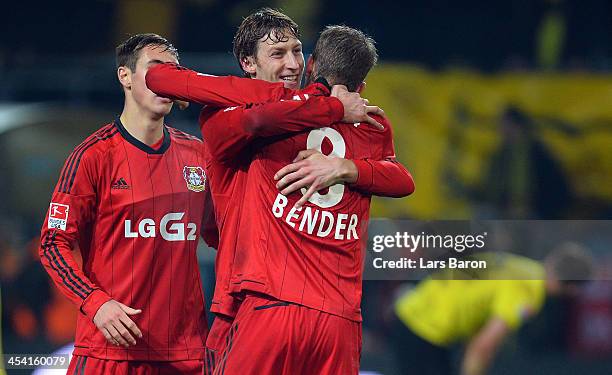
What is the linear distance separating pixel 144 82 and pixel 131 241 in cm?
58

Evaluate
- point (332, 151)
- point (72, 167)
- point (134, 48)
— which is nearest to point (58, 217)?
point (72, 167)

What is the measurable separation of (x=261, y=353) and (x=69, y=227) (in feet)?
2.95

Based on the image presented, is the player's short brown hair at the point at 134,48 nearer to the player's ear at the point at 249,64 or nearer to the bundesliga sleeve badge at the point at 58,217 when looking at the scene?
the player's ear at the point at 249,64

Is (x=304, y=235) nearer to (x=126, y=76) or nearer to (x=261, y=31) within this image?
Result: (x=261, y=31)

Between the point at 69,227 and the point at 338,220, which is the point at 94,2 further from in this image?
the point at 338,220

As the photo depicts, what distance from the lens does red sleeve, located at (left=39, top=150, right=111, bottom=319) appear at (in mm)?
2826

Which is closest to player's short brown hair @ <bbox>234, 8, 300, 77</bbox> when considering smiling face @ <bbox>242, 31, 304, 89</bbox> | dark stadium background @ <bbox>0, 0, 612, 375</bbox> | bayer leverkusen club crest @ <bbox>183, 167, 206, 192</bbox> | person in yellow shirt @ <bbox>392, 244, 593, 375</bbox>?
smiling face @ <bbox>242, 31, 304, 89</bbox>

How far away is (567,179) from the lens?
469 cm

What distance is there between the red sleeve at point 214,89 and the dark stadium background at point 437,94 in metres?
2.04

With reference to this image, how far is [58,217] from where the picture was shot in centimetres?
290

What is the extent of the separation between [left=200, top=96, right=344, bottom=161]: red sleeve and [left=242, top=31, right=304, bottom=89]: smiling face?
20.0 inches

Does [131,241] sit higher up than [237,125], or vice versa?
[237,125]
